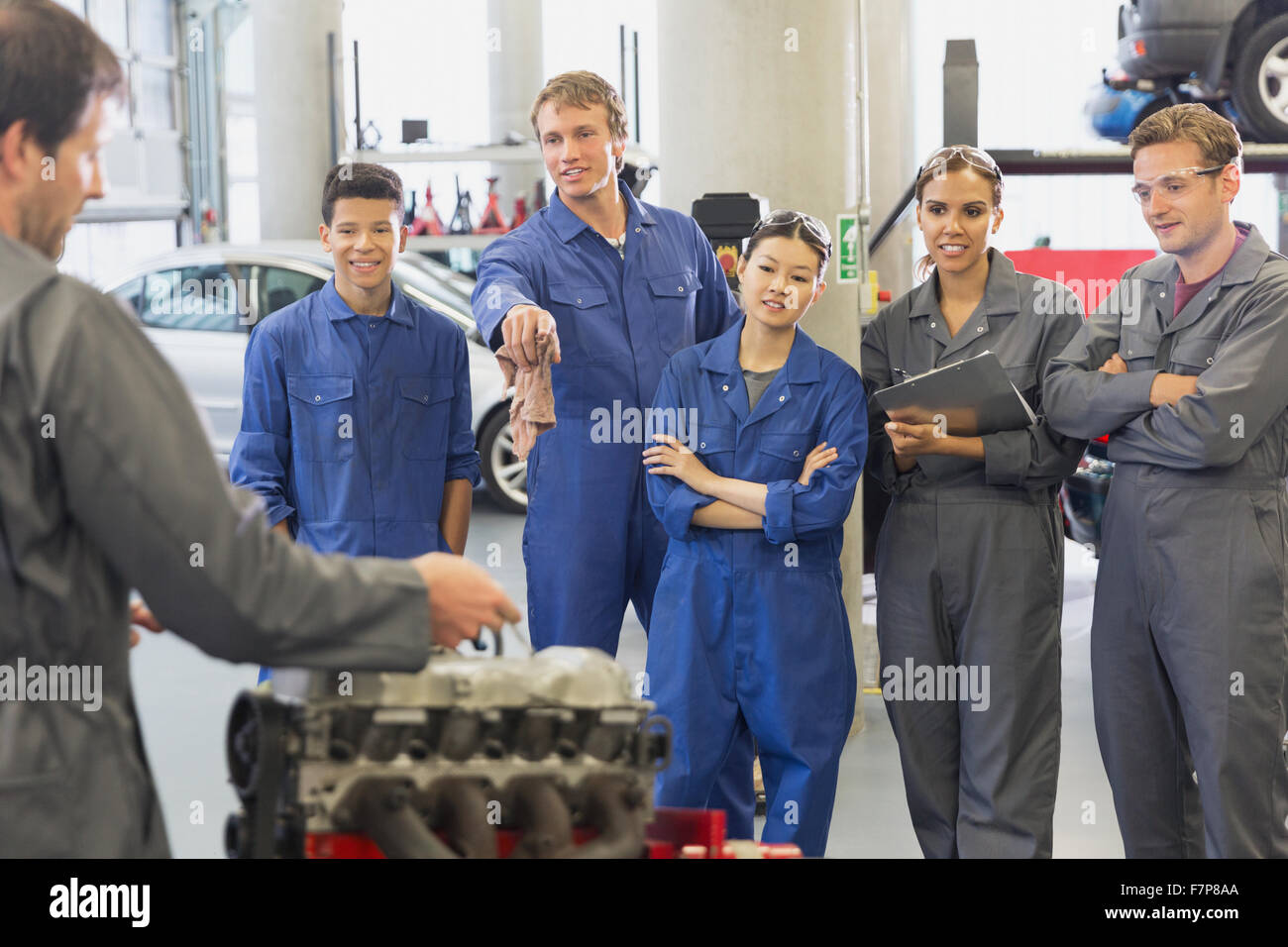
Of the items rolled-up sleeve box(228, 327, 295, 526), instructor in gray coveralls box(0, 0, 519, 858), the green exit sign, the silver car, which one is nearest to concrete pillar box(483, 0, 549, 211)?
the silver car

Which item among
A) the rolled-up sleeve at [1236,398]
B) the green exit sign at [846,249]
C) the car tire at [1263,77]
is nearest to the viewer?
the rolled-up sleeve at [1236,398]

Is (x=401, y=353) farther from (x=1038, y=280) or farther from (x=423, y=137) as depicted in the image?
(x=423, y=137)

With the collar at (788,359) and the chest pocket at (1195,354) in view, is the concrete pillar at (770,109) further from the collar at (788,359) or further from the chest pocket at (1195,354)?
the chest pocket at (1195,354)

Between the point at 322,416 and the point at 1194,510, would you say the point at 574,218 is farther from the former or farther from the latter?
the point at 1194,510

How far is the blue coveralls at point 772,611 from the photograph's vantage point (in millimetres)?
2566

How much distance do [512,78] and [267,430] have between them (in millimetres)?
9942

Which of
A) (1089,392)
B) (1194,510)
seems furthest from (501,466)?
(1194,510)

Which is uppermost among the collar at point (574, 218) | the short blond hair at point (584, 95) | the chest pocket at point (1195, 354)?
the short blond hair at point (584, 95)

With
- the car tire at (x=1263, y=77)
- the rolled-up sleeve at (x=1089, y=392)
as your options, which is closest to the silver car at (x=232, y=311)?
the car tire at (x=1263, y=77)

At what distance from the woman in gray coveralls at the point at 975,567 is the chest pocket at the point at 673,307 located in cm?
51

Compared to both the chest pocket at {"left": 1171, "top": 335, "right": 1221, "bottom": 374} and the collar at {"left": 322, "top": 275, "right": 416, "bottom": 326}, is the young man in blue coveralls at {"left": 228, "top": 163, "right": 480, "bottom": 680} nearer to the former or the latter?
the collar at {"left": 322, "top": 275, "right": 416, "bottom": 326}

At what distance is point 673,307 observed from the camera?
9.76ft

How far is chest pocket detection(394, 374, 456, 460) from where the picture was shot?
2709 mm

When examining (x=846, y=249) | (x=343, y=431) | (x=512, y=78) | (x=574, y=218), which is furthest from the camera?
(x=512, y=78)
